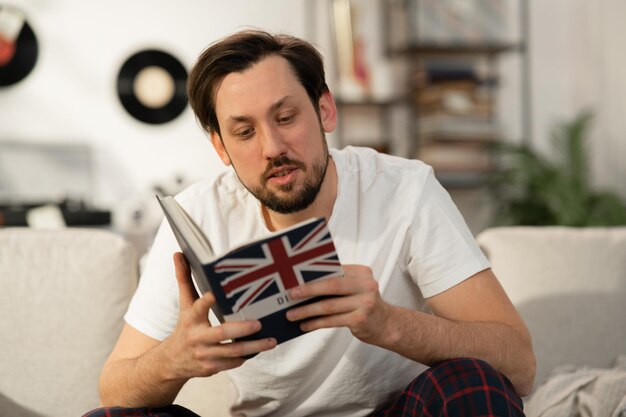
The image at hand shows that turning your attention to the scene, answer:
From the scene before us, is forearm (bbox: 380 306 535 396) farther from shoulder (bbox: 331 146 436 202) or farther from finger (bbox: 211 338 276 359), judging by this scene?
shoulder (bbox: 331 146 436 202)

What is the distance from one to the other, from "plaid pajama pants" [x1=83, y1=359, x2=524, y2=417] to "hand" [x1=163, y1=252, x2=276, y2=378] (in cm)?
21

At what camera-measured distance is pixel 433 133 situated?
4.16 m

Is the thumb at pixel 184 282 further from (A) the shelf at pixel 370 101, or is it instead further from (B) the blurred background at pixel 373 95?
(A) the shelf at pixel 370 101

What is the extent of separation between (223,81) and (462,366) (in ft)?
2.25

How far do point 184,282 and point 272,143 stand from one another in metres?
0.33

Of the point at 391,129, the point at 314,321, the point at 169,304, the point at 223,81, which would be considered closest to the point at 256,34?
the point at 223,81

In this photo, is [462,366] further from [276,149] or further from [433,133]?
[433,133]

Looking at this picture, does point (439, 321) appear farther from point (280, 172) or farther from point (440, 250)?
point (280, 172)

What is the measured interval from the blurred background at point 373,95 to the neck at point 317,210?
2.48 m

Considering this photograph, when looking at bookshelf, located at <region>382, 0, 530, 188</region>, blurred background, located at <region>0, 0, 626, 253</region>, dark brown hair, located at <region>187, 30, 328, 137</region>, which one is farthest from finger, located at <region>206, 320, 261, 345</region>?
bookshelf, located at <region>382, 0, 530, 188</region>

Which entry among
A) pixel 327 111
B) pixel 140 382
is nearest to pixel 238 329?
pixel 140 382

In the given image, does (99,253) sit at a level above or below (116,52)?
below

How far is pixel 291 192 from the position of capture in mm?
1396

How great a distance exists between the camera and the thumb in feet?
3.76
